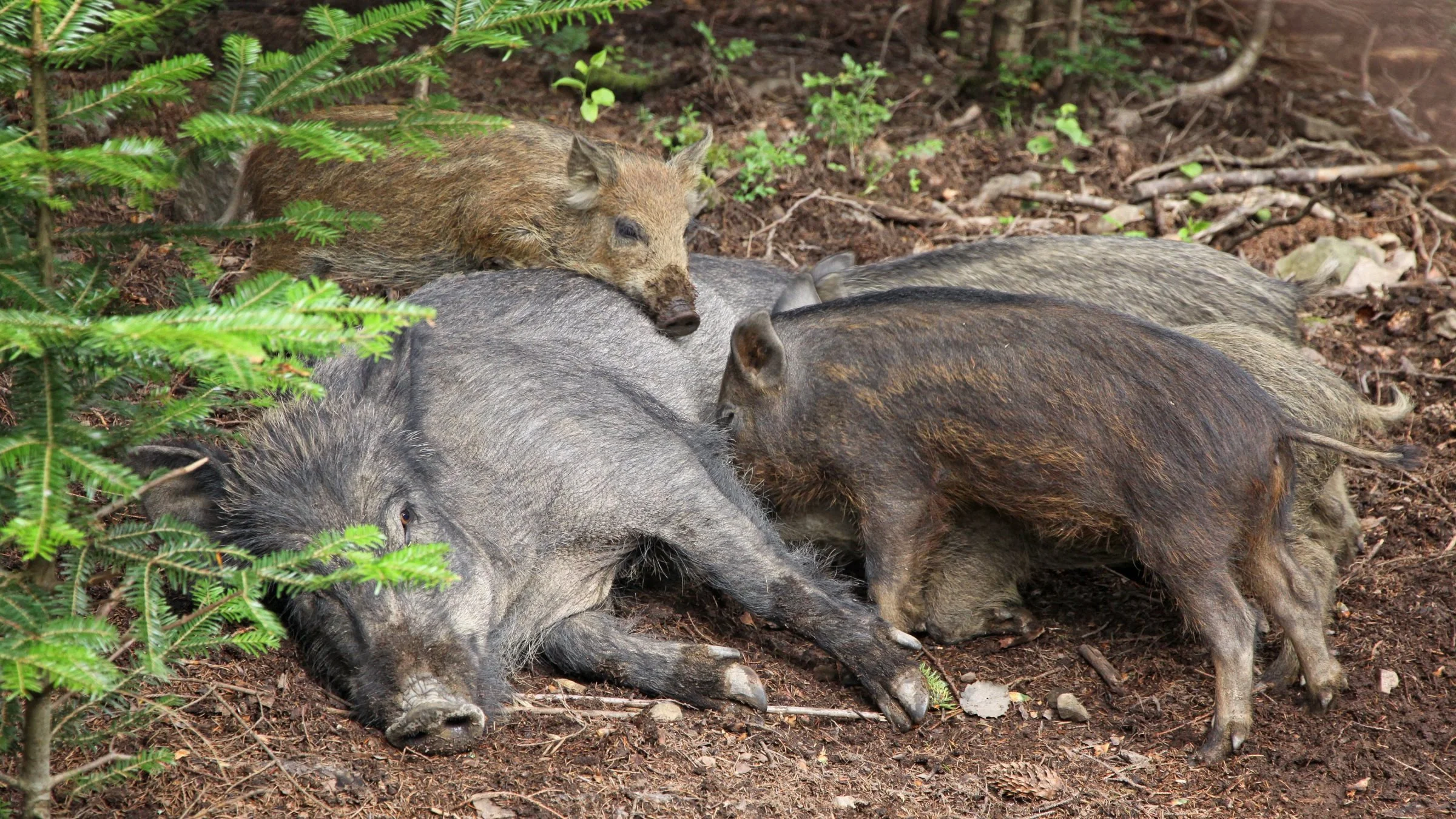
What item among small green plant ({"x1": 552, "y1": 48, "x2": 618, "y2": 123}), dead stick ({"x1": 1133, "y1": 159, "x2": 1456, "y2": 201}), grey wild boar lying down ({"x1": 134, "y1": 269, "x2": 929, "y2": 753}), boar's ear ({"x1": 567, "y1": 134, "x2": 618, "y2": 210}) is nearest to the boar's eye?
boar's ear ({"x1": 567, "y1": 134, "x2": 618, "y2": 210})

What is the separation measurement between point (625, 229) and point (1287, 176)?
3.77 m

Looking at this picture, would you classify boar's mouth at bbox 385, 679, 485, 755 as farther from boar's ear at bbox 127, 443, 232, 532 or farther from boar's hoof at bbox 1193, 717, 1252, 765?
boar's hoof at bbox 1193, 717, 1252, 765

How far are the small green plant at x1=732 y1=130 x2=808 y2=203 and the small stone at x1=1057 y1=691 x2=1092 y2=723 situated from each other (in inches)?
130

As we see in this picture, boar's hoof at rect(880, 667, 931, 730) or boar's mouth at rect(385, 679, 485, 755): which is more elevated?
boar's mouth at rect(385, 679, 485, 755)

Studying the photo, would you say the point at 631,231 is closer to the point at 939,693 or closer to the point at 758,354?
the point at 758,354

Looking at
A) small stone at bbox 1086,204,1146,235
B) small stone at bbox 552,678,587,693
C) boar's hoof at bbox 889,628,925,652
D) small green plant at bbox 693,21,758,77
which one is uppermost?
small green plant at bbox 693,21,758,77

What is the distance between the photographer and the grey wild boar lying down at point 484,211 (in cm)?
471

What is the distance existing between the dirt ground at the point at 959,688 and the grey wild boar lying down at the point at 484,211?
0.61 metres

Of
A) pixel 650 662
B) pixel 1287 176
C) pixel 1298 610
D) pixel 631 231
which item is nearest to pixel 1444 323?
pixel 1287 176

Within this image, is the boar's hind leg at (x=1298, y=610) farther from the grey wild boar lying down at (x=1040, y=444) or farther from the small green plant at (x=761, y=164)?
the small green plant at (x=761, y=164)

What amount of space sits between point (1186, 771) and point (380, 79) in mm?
→ 2712

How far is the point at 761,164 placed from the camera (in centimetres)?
644

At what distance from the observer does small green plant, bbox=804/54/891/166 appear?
6.69 meters

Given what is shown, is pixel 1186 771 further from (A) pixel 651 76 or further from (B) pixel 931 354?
(A) pixel 651 76
